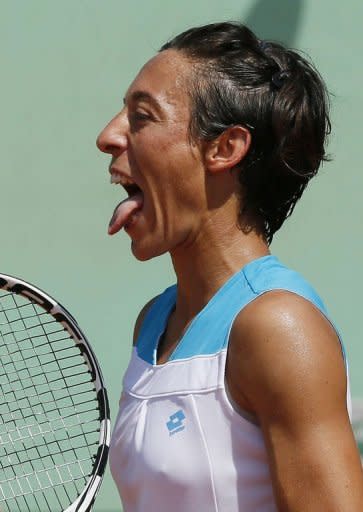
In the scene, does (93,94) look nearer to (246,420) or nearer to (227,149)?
(227,149)

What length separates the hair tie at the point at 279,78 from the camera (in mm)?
1937

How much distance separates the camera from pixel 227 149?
194 centimetres

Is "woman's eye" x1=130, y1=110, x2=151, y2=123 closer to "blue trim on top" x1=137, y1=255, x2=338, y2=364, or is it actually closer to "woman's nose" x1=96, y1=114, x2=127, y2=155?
"woman's nose" x1=96, y1=114, x2=127, y2=155

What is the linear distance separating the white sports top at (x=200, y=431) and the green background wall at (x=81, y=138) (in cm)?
201

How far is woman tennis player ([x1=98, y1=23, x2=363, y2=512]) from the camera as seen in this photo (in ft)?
5.51

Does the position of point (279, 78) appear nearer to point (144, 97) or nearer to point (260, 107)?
point (260, 107)

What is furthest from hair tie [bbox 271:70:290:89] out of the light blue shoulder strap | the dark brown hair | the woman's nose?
the light blue shoulder strap

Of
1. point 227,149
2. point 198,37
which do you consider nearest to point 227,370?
point 227,149

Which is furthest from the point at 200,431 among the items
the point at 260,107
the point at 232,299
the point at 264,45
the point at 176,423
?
the point at 264,45

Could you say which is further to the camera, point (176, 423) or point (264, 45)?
point (264, 45)

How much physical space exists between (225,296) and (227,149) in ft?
0.75

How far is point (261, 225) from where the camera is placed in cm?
200

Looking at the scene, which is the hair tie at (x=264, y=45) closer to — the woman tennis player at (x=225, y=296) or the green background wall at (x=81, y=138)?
the woman tennis player at (x=225, y=296)

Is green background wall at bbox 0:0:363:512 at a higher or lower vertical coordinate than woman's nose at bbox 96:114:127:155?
lower
